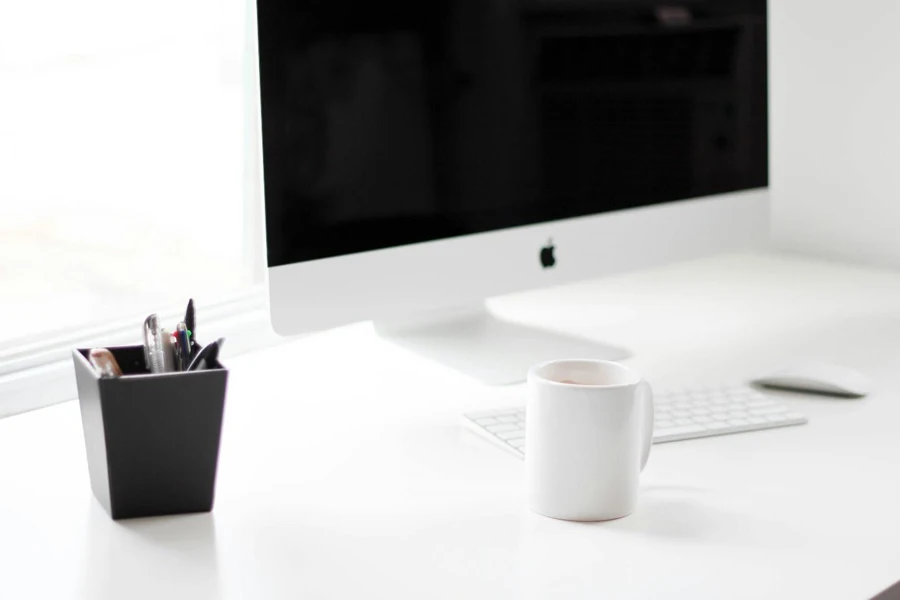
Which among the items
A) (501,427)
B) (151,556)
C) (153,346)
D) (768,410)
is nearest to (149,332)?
(153,346)

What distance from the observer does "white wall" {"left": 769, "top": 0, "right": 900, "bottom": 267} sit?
1.63m

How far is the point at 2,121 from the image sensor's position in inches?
50.8

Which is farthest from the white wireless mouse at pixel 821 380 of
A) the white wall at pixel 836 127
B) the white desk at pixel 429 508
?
the white wall at pixel 836 127

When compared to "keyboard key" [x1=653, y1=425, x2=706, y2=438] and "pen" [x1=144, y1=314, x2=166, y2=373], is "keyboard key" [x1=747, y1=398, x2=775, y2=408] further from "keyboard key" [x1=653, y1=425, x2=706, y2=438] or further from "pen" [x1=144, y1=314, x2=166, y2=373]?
"pen" [x1=144, y1=314, x2=166, y2=373]

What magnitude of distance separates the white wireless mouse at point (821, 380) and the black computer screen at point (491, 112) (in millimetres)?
296

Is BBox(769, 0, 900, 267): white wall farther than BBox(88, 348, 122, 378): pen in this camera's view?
Yes

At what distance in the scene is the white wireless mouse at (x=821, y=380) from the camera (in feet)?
3.40

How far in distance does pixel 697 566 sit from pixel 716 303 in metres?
0.80

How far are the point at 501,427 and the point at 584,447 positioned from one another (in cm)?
18

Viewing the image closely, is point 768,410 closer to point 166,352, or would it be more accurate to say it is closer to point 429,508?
point 429,508

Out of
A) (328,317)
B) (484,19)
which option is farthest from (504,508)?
(484,19)

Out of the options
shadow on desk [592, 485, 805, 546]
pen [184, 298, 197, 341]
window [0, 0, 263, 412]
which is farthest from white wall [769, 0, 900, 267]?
pen [184, 298, 197, 341]

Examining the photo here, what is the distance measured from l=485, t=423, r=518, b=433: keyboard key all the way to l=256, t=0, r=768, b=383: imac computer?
17cm

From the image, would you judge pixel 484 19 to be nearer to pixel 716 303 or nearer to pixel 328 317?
pixel 328 317
